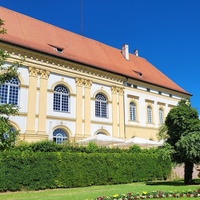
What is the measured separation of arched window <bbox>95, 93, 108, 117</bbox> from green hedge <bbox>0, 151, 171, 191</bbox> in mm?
8627

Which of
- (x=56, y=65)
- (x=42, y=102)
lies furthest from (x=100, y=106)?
(x=42, y=102)

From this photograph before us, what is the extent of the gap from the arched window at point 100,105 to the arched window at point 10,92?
8.35 metres

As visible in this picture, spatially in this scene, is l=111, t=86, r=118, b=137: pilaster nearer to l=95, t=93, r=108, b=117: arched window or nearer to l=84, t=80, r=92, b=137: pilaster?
l=95, t=93, r=108, b=117: arched window

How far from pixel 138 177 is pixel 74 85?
35.8 feet

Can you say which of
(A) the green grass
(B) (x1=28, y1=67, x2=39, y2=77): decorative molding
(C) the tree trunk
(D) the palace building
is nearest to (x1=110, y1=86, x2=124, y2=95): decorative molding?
(D) the palace building

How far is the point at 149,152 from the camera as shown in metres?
20.2

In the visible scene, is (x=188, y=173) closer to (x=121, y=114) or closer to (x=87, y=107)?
(x=87, y=107)

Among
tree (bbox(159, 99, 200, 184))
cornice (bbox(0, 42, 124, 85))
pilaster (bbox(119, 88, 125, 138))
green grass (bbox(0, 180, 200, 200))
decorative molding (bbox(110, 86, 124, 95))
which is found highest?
A: cornice (bbox(0, 42, 124, 85))

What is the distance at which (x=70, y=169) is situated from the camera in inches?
607

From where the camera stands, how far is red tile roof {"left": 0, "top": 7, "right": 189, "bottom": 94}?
23.9m

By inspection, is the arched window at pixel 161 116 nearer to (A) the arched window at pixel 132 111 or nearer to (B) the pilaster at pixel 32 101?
(A) the arched window at pixel 132 111

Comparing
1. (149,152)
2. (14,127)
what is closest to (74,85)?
(14,127)

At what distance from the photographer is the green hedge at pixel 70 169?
13.5 meters

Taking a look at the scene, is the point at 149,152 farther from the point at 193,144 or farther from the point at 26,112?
the point at 26,112
